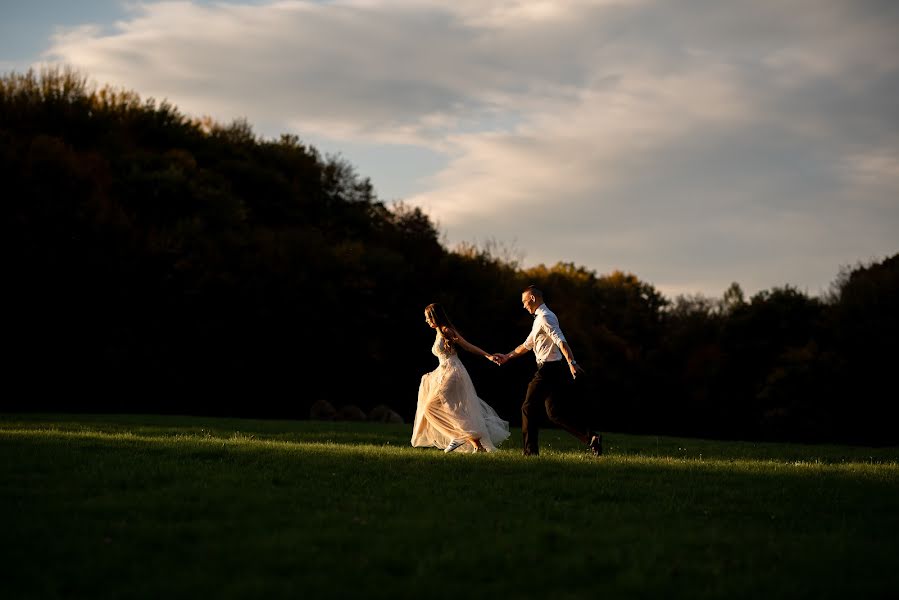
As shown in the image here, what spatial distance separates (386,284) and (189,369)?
13.9 m

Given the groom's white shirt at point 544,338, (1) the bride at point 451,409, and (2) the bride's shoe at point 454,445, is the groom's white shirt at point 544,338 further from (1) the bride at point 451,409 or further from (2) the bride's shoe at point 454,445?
(2) the bride's shoe at point 454,445

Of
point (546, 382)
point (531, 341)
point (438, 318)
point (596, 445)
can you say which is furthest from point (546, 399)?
point (438, 318)

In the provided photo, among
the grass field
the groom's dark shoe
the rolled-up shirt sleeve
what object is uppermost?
the rolled-up shirt sleeve

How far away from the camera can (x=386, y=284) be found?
184 ft

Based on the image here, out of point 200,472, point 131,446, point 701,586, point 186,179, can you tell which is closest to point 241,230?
point 186,179

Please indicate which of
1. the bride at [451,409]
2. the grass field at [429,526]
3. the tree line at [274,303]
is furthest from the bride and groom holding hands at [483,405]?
the tree line at [274,303]

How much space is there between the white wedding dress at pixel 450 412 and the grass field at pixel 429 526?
225 centimetres

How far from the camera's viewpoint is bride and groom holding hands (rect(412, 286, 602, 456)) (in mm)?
16328

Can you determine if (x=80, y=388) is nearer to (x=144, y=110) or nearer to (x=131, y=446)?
(x=144, y=110)

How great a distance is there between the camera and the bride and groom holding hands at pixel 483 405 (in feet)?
53.6

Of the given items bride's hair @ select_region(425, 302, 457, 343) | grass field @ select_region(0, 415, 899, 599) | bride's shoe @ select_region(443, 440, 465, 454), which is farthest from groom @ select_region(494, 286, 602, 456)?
bride's hair @ select_region(425, 302, 457, 343)

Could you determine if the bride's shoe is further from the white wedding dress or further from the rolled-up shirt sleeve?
the rolled-up shirt sleeve

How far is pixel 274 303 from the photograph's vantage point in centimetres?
4934

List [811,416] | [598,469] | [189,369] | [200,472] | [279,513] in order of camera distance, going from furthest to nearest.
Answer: [811,416], [189,369], [598,469], [200,472], [279,513]
